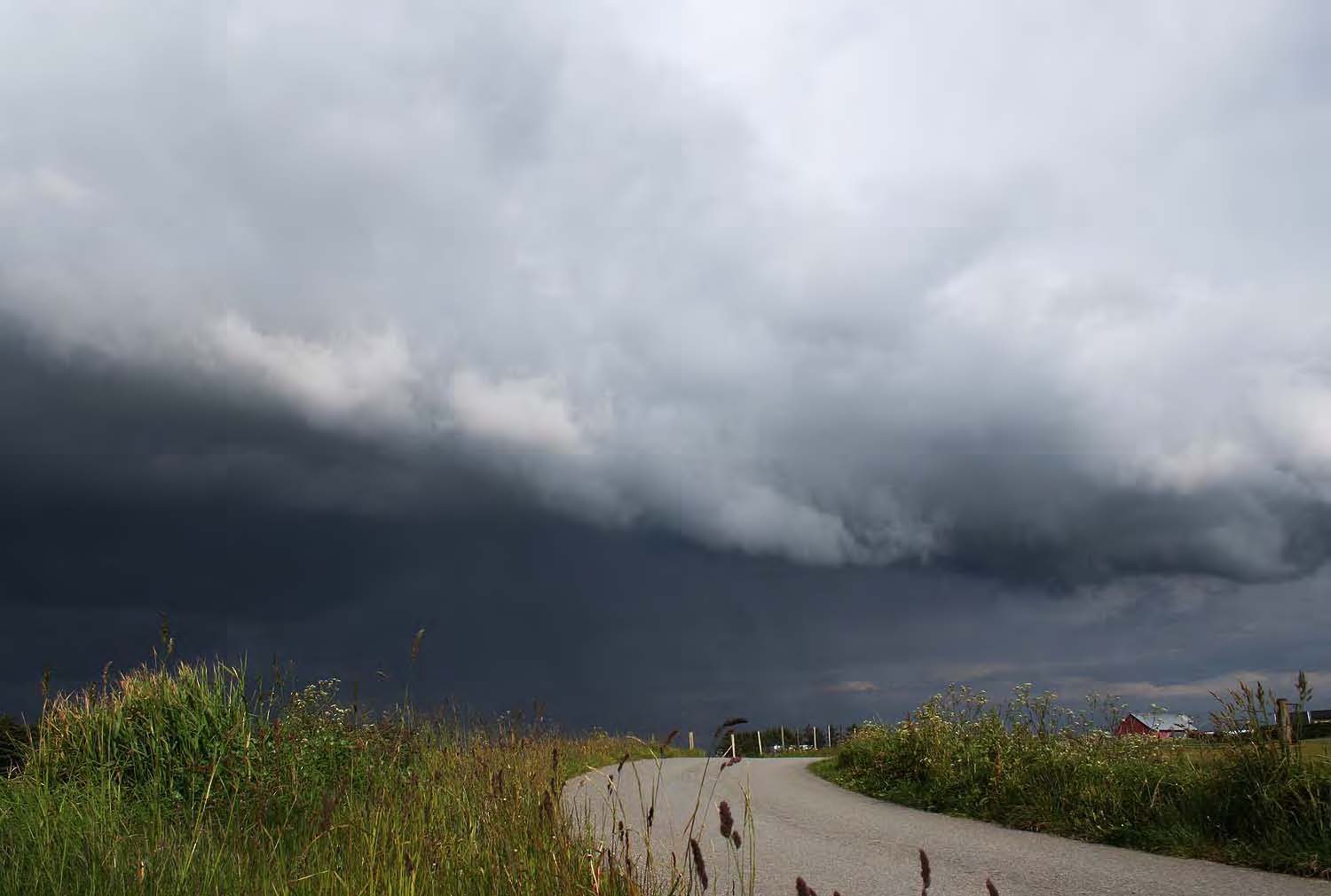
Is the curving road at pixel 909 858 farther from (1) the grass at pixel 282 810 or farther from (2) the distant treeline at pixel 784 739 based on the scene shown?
(2) the distant treeline at pixel 784 739

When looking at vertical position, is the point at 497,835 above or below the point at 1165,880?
above

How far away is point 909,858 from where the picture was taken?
924 centimetres

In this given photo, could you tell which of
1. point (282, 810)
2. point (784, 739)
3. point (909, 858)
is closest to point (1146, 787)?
point (909, 858)

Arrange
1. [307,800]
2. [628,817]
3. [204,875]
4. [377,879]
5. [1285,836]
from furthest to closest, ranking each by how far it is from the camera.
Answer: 1. [628,817]
2. [307,800]
3. [1285,836]
4. [204,875]
5. [377,879]

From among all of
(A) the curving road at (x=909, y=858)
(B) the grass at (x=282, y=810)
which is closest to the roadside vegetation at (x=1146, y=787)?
(A) the curving road at (x=909, y=858)

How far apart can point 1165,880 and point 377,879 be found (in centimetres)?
662

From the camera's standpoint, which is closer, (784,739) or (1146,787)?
(1146,787)

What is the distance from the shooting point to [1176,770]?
35.4 ft

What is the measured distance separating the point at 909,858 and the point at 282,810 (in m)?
6.35

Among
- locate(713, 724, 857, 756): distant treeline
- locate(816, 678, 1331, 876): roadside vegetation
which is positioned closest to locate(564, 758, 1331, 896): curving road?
locate(816, 678, 1331, 876): roadside vegetation

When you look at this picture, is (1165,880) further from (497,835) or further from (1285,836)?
(497,835)

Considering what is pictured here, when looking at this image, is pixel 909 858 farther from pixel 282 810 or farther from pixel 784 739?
pixel 784 739

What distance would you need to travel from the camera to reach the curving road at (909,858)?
7.73m

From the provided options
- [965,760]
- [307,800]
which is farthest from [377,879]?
[965,760]
